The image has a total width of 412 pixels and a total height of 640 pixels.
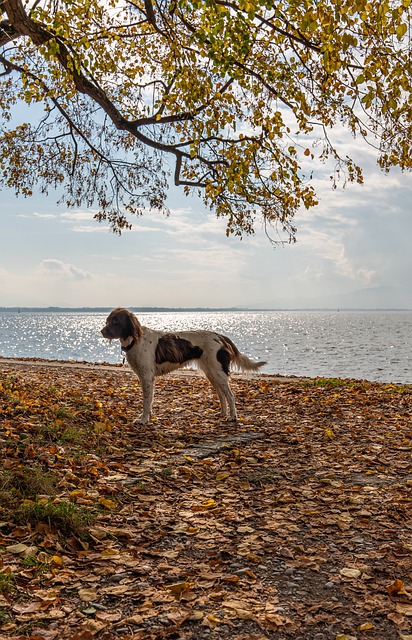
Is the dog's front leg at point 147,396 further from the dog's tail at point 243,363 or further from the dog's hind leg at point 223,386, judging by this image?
→ the dog's tail at point 243,363

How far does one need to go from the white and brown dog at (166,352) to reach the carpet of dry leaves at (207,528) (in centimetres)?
68

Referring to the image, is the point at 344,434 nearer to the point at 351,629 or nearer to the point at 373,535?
the point at 373,535

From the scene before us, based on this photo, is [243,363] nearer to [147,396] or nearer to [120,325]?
[147,396]

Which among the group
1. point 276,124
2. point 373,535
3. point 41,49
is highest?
point 41,49

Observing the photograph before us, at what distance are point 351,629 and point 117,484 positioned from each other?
3.36 m

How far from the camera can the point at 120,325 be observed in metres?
9.27

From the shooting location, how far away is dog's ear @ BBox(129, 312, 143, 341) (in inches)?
365

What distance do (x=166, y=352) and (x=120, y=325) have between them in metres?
0.97

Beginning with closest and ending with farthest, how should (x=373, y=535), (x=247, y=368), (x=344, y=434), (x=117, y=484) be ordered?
1. (x=373, y=535)
2. (x=117, y=484)
3. (x=344, y=434)
4. (x=247, y=368)

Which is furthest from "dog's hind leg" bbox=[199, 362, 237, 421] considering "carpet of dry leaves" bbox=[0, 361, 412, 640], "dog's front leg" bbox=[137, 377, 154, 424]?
"dog's front leg" bbox=[137, 377, 154, 424]

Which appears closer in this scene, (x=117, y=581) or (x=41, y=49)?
(x=117, y=581)

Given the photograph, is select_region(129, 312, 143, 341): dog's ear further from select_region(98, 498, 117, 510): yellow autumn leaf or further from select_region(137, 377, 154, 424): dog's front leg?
select_region(98, 498, 117, 510): yellow autumn leaf

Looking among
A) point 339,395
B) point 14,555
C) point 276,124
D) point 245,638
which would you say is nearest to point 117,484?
point 14,555

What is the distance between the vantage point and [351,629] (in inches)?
143
